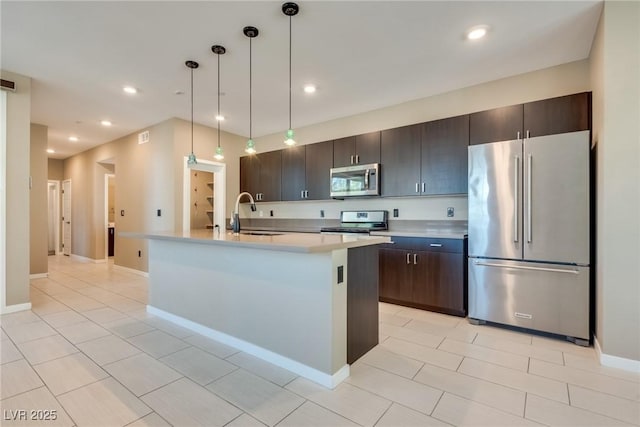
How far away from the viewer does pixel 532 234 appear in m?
2.79

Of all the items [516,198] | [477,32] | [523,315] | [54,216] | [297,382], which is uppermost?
[477,32]

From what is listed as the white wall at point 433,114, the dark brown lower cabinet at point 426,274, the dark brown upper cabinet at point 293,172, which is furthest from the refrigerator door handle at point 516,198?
the dark brown upper cabinet at point 293,172

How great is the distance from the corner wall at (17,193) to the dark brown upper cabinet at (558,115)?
5.55 m

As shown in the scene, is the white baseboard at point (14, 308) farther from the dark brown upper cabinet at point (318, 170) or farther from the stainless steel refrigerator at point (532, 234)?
the stainless steel refrigerator at point (532, 234)

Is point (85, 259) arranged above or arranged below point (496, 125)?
below

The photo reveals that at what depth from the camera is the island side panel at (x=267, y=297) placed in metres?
2.00

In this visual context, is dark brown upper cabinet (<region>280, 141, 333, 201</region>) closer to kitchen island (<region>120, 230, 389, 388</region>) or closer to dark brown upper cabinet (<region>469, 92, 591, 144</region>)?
dark brown upper cabinet (<region>469, 92, 591, 144</region>)

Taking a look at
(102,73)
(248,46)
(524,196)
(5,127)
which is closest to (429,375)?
(524,196)

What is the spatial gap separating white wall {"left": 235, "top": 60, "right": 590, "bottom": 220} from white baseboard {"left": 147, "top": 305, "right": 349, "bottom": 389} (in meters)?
2.63

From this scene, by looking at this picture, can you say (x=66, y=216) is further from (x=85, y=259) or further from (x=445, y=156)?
(x=445, y=156)

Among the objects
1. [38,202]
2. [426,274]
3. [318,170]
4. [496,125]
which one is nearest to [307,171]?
[318,170]

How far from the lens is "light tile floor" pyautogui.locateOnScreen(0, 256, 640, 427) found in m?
1.67

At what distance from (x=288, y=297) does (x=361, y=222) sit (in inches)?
101

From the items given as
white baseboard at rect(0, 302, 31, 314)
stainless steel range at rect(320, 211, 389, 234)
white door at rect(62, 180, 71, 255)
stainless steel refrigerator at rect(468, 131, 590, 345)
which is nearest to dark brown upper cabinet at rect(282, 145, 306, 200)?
stainless steel range at rect(320, 211, 389, 234)
